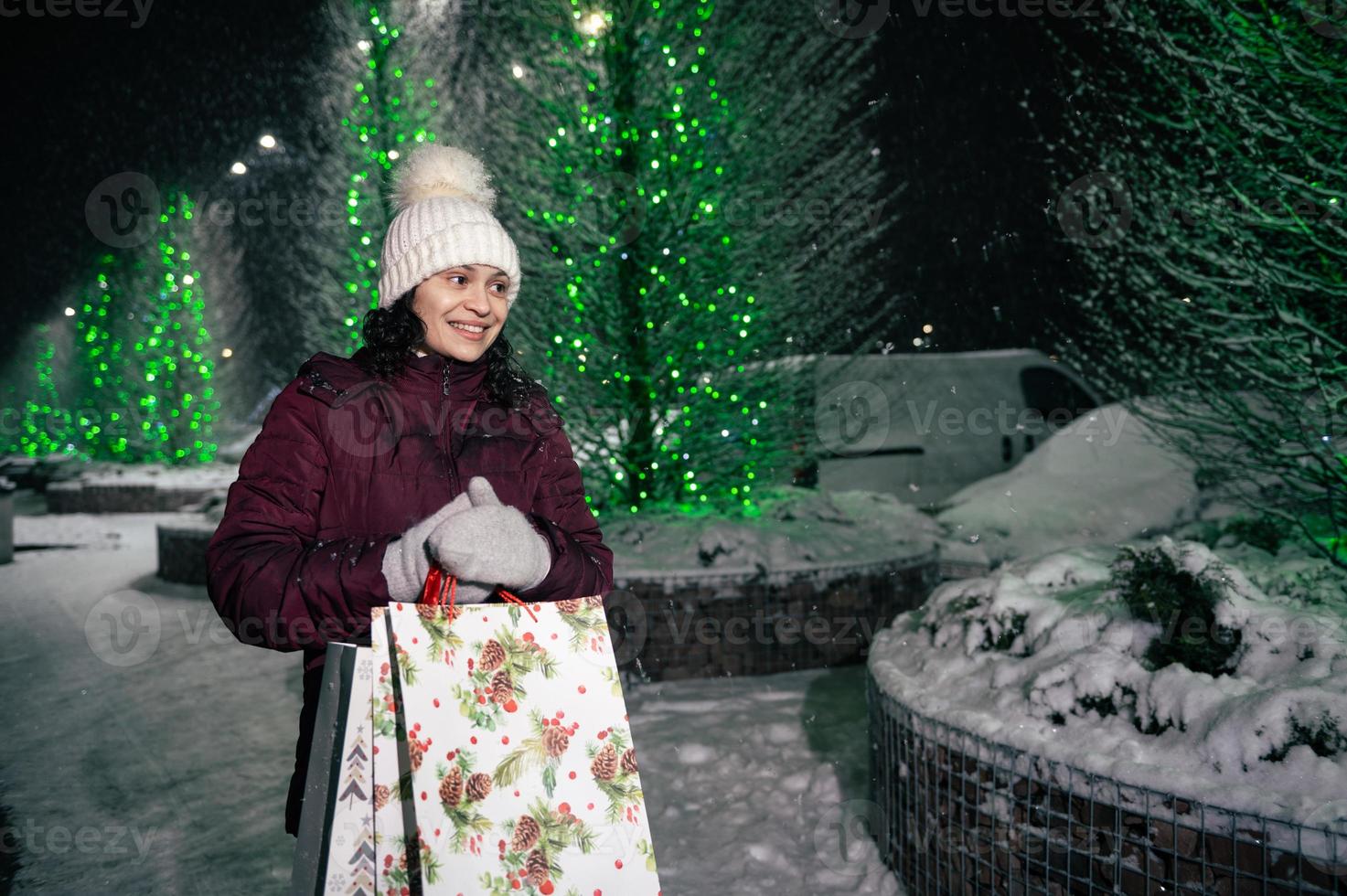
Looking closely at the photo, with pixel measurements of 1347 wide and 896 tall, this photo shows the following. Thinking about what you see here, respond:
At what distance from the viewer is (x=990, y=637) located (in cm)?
333

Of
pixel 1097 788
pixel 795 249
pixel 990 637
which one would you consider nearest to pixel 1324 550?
pixel 990 637

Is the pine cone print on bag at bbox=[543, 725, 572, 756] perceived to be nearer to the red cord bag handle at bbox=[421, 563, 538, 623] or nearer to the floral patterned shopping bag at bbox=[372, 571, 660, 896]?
the floral patterned shopping bag at bbox=[372, 571, 660, 896]

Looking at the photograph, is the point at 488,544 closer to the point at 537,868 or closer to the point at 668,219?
the point at 537,868

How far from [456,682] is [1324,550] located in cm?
427

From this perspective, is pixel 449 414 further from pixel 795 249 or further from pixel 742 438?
pixel 795 249

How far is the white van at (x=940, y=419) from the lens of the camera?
30.9ft

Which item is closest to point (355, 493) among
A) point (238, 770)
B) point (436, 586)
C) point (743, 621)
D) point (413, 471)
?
point (413, 471)

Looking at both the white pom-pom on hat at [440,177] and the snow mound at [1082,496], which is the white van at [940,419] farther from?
the white pom-pom on hat at [440,177]

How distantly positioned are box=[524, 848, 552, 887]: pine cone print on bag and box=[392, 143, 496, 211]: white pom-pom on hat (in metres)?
1.62

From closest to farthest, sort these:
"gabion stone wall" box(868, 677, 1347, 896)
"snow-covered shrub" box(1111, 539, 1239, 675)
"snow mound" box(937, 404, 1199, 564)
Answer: "gabion stone wall" box(868, 677, 1347, 896)
"snow-covered shrub" box(1111, 539, 1239, 675)
"snow mound" box(937, 404, 1199, 564)

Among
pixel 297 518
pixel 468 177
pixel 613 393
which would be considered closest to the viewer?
pixel 297 518

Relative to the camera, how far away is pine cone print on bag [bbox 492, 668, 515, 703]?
1.56m

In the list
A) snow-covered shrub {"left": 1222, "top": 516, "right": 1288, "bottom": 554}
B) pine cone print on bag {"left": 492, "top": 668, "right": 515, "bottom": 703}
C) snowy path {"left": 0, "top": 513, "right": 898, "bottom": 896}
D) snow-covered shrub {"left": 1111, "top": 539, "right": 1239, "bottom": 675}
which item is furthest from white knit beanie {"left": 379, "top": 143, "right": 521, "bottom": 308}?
snow-covered shrub {"left": 1222, "top": 516, "right": 1288, "bottom": 554}

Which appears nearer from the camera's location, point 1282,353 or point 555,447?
point 555,447
